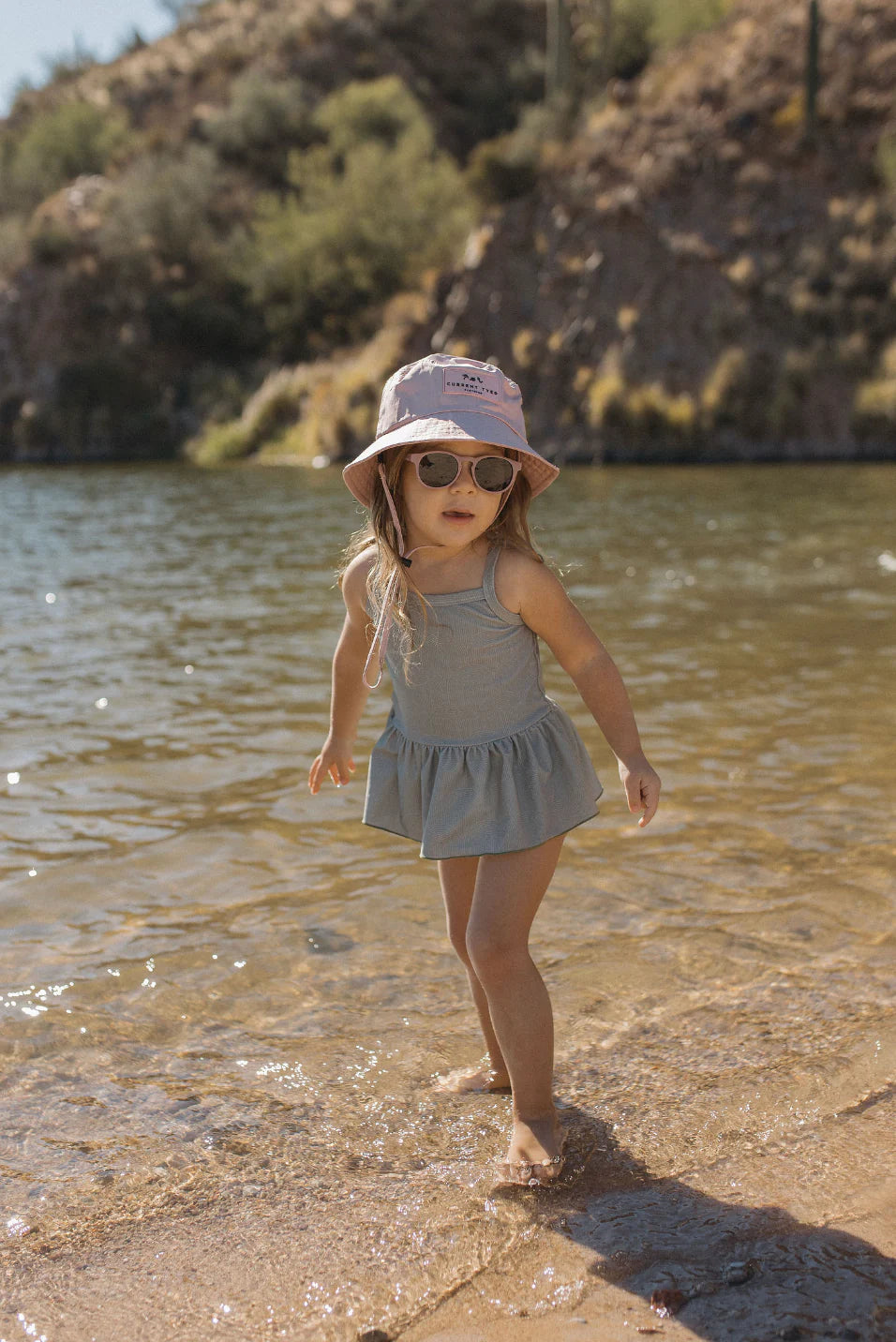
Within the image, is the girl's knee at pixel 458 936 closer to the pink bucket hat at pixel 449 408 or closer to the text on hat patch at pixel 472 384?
the pink bucket hat at pixel 449 408

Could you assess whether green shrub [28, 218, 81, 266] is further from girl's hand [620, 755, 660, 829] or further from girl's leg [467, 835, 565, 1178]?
girl's leg [467, 835, 565, 1178]

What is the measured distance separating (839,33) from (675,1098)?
30.0 meters

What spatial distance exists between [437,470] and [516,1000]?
1021 millimetres

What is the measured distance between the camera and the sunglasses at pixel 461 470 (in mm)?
2471

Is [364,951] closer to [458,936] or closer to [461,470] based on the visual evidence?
[458,936]

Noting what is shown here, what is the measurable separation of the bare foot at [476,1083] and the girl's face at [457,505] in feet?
3.69

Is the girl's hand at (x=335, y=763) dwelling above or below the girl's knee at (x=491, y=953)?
above

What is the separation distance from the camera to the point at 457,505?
8.26 ft

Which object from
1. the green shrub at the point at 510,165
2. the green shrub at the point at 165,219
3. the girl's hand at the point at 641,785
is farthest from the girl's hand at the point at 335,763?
the green shrub at the point at 165,219

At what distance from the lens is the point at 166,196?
4006 cm

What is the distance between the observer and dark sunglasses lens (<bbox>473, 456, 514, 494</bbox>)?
2467 millimetres

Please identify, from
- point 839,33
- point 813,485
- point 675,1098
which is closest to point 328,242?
point 839,33

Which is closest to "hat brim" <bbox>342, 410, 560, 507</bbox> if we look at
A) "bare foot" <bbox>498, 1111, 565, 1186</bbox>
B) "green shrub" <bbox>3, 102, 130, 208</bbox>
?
"bare foot" <bbox>498, 1111, 565, 1186</bbox>

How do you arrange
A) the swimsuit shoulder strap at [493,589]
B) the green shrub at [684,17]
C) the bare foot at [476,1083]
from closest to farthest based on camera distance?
the swimsuit shoulder strap at [493,589], the bare foot at [476,1083], the green shrub at [684,17]
